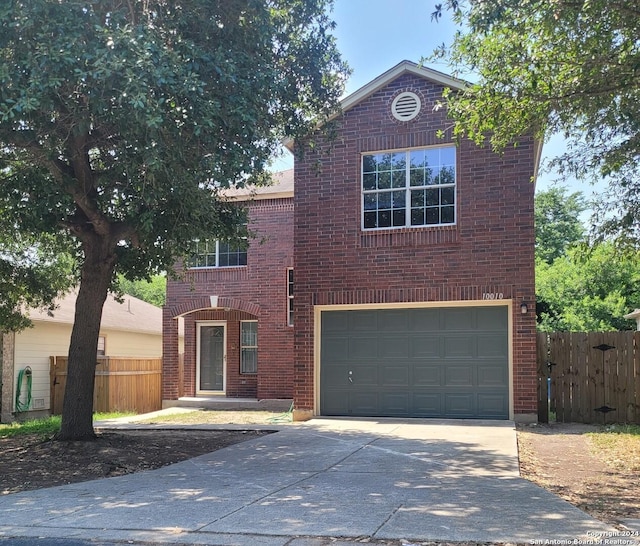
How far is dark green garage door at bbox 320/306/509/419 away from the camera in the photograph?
13.7 meters

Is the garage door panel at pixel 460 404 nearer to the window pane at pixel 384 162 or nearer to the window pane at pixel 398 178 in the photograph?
the window pane at pixel 398 178

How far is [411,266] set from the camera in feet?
46.3

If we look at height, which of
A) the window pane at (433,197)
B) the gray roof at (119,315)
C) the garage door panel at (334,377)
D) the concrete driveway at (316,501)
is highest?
the window pane at (433,197)

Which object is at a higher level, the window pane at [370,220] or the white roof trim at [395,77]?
the white roof trim at [395,77]

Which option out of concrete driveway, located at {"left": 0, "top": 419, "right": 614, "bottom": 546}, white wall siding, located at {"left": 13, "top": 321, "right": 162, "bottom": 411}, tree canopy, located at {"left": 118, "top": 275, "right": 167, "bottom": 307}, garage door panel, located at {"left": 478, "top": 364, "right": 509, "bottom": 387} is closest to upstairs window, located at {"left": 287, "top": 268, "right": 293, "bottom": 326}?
garage door panel, located at {"left": 478, "top": 364, "right": 509, "bottom": 387}

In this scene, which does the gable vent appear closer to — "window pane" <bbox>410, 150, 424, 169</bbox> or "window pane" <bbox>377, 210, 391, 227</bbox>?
"window pane" <bbox>410, 150, 424, 169</bbox>

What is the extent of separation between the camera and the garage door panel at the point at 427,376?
1398 centimetres

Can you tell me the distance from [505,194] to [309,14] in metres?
5.48

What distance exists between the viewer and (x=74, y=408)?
1102cm

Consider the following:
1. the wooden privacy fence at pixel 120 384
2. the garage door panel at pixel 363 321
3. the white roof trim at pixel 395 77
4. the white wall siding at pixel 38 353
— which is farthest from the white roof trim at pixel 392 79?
the white wall siding at pixel 38 353

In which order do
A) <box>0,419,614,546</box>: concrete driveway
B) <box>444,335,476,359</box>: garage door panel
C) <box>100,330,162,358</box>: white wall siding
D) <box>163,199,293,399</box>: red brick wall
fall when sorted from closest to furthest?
<box>0,419,614,546</box>: concrete driveway, <box>444,335,476,359</box>: garage door panel, <box>163,199,293,399</box>: red brick wall, <box>100,330,162,358</box>: white wall siding

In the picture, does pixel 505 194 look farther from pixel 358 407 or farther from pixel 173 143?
pixel 173 143

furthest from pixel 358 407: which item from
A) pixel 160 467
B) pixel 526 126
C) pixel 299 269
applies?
pixel 526 126

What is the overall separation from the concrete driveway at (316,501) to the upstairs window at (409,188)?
17.3 feet
